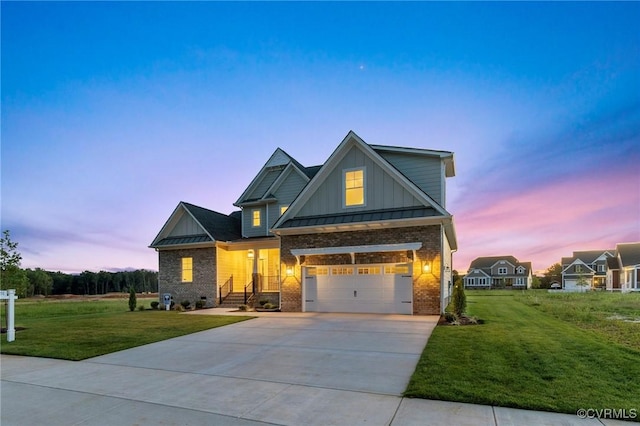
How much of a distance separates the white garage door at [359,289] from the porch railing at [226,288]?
645 centimetres

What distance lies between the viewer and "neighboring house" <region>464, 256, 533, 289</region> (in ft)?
230

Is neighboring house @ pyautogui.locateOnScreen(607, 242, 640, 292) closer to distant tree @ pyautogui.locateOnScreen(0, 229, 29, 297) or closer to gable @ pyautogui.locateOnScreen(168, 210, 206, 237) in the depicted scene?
gable @ pyautogui.locateOnScreen(168, 210, 206, 237)

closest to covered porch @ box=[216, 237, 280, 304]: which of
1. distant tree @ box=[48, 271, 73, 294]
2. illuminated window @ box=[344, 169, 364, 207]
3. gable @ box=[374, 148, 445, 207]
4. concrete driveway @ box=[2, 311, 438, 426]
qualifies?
illuminated window @ box=[344, 169, 364, 207]

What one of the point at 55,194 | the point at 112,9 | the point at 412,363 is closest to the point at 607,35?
the point at 412,363

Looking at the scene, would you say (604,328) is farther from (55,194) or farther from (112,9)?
(55,194)

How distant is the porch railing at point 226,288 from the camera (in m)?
20.2

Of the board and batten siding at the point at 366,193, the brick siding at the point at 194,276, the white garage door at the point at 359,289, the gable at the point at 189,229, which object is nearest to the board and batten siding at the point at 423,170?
the board and batten siding at the point at 366,193

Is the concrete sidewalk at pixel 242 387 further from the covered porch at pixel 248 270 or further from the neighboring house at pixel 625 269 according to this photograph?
the neighboring house at pixel 625 269

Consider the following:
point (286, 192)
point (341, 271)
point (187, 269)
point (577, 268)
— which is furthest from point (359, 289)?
point (577, 268)

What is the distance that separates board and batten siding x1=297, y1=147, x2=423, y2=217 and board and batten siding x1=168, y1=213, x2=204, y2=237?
7.87 metres

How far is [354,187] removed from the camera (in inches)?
619

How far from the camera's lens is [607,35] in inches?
548

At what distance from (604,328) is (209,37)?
61.3 feet

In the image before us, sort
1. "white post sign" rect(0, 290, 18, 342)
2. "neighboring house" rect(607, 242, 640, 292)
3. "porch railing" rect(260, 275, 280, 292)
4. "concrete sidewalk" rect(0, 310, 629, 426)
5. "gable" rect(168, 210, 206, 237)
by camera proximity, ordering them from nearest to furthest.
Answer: "concrete sidewalk" rect(0, 310, 629, 426) < "white post sign" rect(0, 290, 18, 342) < "porch railing" rect(260, 275, 280, 292) < "gable" rect(168, 210, 206, 237) < "neighboring house" rect(607, 242, 640, 292)
